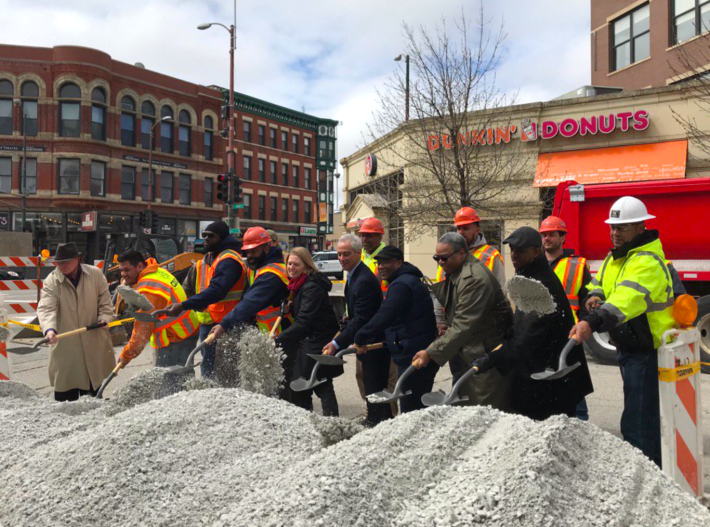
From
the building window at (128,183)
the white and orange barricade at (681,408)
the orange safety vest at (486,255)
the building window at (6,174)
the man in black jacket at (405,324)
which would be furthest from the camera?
the building window at (128,183)

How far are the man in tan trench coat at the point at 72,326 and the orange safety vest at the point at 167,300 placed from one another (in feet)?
1.80

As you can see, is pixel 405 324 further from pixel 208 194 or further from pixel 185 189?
pixel 208 194

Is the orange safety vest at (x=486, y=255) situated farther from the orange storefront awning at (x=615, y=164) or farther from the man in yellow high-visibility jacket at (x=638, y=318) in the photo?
the orange storefront awning at (x=615, y=164)

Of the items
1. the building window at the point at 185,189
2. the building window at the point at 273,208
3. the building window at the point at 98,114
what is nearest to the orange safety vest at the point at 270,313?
the building window at the point at 98,114

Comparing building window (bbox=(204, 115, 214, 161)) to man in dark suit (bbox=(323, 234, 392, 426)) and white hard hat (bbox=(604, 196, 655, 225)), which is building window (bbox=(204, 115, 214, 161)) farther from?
white hard hat (bbox=(604, 196, 655, 225))

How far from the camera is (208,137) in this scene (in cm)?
3975

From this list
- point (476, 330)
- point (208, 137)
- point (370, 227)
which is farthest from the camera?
point (208, 137)

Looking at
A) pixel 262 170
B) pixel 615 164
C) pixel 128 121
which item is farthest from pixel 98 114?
pixel 615 164

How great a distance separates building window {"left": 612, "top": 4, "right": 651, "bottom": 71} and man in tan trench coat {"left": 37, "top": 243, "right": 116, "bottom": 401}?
19.5 metres

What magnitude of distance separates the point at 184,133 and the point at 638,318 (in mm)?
38200

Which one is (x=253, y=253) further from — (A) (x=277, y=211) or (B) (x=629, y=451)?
(A) (x=277, y=211)

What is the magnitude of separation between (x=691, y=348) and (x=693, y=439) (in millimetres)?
509

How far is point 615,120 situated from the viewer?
16.1 meters

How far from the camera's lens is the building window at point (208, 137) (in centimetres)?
3953
